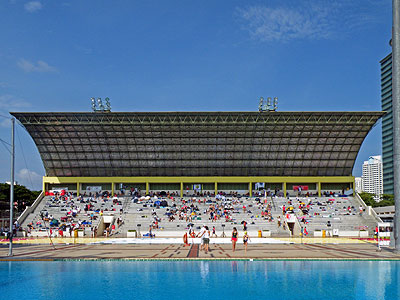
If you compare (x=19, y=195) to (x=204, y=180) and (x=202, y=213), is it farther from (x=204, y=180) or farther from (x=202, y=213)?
(x=202, y=213)

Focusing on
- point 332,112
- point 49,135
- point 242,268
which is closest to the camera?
point 242,268

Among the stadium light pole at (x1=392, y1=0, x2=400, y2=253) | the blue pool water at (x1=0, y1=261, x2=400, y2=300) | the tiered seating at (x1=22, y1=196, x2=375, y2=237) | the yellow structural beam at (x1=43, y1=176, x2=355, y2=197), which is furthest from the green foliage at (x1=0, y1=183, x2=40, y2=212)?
the stadium light pole at (x1=392, y1=0, x2=400, y2=253)

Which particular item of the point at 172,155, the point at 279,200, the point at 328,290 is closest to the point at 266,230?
→ the point at 279,200

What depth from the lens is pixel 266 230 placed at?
58844mm

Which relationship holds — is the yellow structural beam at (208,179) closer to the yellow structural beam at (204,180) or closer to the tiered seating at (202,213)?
the yellow structural beam at (204,180)

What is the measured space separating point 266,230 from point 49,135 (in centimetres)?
4498

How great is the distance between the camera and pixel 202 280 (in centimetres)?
1906

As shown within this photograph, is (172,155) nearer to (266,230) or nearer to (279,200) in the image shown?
(279,200)

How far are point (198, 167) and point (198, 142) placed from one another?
251 inches

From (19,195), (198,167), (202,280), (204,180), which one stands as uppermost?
(198,167)

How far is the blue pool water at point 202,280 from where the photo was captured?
1617cm

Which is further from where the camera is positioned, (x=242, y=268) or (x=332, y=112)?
(x=332, y=112)

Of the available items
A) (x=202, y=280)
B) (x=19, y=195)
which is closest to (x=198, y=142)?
(x=19, y=195)

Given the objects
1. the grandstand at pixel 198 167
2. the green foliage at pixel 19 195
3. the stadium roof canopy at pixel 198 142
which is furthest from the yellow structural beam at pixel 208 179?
the green foliage at pixel 19 195
